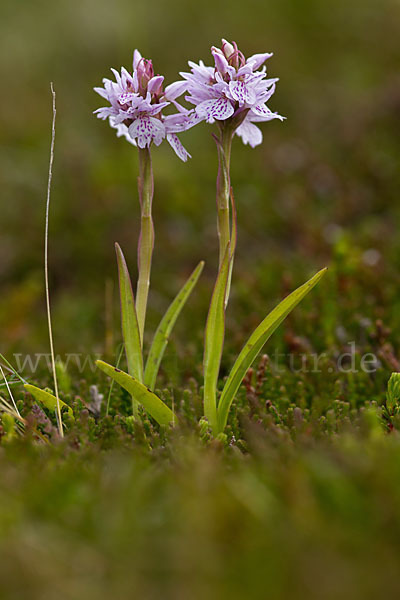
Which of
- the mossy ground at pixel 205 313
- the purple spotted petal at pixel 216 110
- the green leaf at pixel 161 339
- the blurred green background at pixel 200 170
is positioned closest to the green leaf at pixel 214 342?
the mossy ground at pixel 205 313

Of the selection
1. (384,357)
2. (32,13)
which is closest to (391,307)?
(384,357)

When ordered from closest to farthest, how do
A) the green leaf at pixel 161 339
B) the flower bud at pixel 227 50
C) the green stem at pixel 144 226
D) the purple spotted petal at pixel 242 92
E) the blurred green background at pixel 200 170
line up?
the purple spotted petal at pixel 242 92 < the flower bud at pixel 227 50 < the green stem at pixel 144 226 < the green leaf at pixel 161 339 < the blurred green background at pixel 200 170

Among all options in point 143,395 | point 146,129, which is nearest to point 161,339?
point 143,395

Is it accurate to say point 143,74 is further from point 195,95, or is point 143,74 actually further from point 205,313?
→ point 205,313

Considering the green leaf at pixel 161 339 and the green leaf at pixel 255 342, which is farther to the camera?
the green leaf at pixel 161 339

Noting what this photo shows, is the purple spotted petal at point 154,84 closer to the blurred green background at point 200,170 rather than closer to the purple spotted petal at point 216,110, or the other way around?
the purple spotted petal at point 216,110

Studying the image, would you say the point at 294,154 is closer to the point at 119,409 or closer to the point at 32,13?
the point at 119,409

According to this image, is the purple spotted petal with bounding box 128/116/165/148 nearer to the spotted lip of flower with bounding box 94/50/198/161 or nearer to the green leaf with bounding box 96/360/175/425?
the spotted lip of flower with bounding box 94/50/198/161

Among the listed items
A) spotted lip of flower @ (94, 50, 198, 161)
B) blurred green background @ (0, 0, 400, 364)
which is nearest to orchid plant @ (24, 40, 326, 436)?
spotted lip of flower @ (94, 50, 198, 161)

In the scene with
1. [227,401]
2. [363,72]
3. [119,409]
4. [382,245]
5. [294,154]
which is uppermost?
[363,72]
